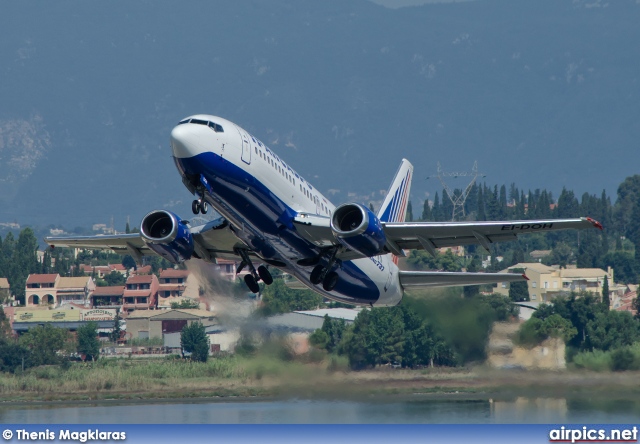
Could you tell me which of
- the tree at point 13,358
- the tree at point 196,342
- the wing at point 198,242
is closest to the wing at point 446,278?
the wing at point 198,242

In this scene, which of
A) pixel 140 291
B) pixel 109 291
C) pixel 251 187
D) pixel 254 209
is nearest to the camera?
pixel 251 187

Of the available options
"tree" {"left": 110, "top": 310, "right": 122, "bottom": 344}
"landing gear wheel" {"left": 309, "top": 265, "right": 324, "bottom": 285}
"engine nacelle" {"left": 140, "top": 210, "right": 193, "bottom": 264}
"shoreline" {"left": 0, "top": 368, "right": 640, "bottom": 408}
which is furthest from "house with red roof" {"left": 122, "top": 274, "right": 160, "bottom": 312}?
"landing gear wheel" {"left": 309, "top": 265, "right": 324, "bottom": 285}

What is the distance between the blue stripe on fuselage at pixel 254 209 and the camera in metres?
35.8

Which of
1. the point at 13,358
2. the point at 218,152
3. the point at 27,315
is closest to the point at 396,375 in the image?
Answer: the point at 218,152

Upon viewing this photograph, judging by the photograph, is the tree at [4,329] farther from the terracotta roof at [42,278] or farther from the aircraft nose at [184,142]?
the aircraft nose at [184,142]

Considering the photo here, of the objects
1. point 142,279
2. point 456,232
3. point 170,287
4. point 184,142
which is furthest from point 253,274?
point 142,279

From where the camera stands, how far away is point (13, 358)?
251 feet

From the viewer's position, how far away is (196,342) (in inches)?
3000

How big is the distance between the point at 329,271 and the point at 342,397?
1165 cm

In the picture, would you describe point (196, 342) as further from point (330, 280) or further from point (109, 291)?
point (109, 291)

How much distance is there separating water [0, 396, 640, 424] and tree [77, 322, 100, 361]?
22299 mm

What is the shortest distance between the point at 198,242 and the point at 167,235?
3.13 metres

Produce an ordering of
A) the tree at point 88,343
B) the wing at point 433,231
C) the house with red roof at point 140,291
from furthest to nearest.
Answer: the house with red roof at point 140,291, the tree at point 88,343, the wing at point 433,231

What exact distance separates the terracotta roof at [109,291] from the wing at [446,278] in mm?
103974
